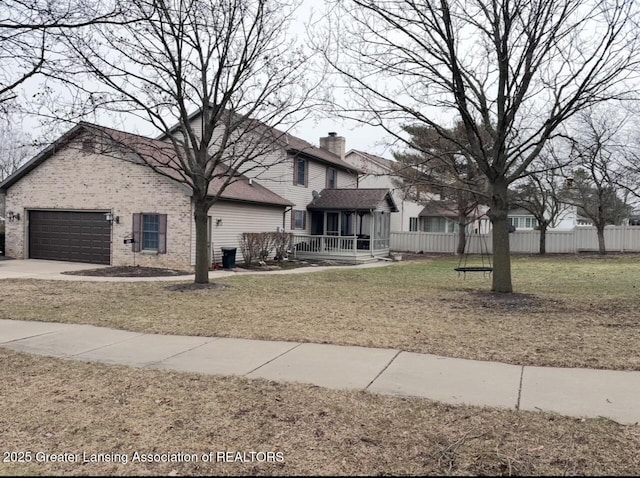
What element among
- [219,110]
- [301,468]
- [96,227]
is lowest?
[301,468]

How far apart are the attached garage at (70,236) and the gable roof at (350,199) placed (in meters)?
10.5

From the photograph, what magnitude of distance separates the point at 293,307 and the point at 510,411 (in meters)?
6.05

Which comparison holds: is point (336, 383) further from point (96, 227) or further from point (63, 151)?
point (63, 151)

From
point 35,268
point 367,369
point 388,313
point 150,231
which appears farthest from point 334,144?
point 367,369

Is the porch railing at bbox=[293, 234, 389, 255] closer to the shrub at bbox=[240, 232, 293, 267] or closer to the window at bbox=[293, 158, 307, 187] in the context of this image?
the shrub at bbox=[240, 232, 293, 267]

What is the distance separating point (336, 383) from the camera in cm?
514

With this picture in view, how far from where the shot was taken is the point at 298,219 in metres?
26.1

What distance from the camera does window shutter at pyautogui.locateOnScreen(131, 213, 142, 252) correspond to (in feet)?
62.2

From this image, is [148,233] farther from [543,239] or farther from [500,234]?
[543,239]

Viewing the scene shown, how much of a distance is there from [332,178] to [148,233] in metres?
12.7

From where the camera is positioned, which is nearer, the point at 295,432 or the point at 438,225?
the point at 295,432

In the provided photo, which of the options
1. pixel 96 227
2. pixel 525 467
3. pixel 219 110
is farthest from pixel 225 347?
pixel 96 227

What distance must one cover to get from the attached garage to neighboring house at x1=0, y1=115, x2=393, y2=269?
0.13 feet

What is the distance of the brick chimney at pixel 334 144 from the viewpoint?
3228 centimetres
